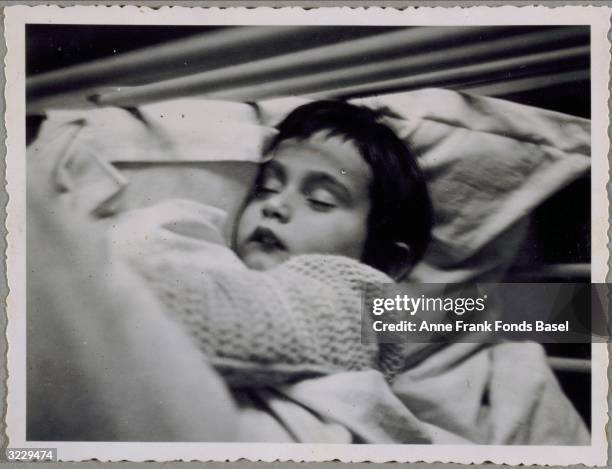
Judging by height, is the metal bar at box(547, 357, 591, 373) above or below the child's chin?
below

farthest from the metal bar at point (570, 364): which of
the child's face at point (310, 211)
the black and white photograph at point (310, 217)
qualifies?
the child's face at point (310, 211)

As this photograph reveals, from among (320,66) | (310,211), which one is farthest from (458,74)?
(310,211)

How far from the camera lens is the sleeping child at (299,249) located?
1035 mm

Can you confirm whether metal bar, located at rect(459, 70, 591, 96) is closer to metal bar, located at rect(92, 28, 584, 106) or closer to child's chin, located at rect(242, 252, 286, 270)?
metal bar, located at rect(92, 28, 584, 106)

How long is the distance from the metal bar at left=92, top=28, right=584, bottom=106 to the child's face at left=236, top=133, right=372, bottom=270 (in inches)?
4.3

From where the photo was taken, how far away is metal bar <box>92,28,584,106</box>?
3.51ft

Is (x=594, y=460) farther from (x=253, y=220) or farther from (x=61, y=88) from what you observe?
(x=61, y=88)

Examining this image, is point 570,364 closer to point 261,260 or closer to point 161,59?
point 261,260

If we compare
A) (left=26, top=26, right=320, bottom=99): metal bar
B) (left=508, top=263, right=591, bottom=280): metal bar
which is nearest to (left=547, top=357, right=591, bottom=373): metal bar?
(left=508, top=263, right=591, bottom=280): metal bar

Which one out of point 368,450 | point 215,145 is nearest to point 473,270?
point 368,450

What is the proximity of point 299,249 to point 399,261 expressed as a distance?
0.16 metres

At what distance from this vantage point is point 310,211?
1.05 metres

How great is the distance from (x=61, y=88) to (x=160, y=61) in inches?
6.5

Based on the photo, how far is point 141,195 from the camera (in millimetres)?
1060
